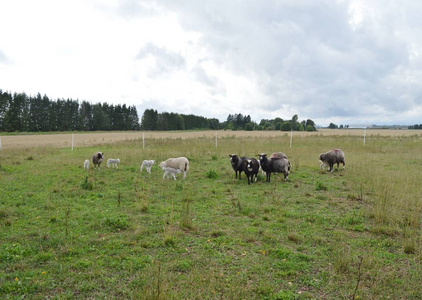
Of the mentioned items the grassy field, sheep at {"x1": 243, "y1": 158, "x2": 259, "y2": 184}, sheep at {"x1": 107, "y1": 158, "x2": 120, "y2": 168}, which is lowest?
the grassy field

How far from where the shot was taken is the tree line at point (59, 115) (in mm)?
57156

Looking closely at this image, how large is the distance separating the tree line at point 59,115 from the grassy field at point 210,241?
59.3m

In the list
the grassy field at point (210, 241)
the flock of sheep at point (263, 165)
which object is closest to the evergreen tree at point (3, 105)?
the grassy field at point (210, 241)

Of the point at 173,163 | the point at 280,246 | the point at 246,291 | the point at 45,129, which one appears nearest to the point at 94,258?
the point at 246,291

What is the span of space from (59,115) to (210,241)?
71.9 metres

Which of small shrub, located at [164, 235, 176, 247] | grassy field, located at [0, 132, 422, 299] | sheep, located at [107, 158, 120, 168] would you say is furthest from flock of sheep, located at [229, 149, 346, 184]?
sheep, located at [107, 158, 120, 168]

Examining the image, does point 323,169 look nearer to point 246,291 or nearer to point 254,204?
point 254,204

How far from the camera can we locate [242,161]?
12609mm

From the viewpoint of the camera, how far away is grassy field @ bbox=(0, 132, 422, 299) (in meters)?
4.16

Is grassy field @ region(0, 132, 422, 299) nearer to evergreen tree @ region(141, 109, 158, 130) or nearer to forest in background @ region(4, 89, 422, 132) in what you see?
forest in background @ region(4, 89, 422, 132)

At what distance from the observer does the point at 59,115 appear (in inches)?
2601

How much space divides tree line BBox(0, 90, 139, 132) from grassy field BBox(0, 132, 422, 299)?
59.3m

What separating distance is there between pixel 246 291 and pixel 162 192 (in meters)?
6.35

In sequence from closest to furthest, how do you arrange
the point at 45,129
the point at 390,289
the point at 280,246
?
the point at 390,289 → the point at 280,246 → the point at 45,129
